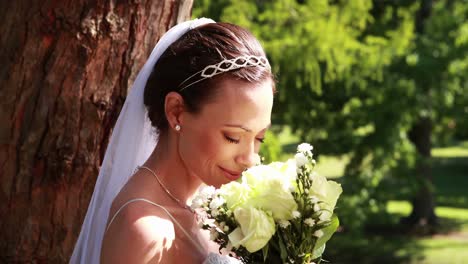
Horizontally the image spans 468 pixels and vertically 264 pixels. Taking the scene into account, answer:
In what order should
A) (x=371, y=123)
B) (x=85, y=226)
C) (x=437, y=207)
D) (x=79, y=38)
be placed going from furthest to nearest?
(x=437, y=207), (x=371, y=123), (x=79, y=38), (x=85, y=226)

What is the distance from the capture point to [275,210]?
2590 mm

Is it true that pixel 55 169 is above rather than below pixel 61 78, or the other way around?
below

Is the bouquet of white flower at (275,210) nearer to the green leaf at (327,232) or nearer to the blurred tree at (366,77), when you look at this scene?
the green leaf at (327,232)

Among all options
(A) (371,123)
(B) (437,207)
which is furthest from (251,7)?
(B) (437,207)

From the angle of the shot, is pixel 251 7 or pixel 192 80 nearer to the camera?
pixel 192 80

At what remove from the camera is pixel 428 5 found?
17.6 meters

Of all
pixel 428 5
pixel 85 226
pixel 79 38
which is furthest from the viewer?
pixel 428 5

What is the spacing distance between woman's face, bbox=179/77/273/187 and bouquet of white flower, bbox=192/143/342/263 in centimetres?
7

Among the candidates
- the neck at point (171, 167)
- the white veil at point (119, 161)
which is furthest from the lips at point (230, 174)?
the white veil at point (119, 161)

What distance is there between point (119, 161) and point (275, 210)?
2.65 ft

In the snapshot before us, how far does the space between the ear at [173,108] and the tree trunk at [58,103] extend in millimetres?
908

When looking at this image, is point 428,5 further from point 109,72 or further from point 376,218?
point 109,72

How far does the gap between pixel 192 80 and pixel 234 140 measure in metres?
0.24

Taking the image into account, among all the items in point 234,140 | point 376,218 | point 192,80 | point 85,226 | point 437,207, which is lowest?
point 437,207
